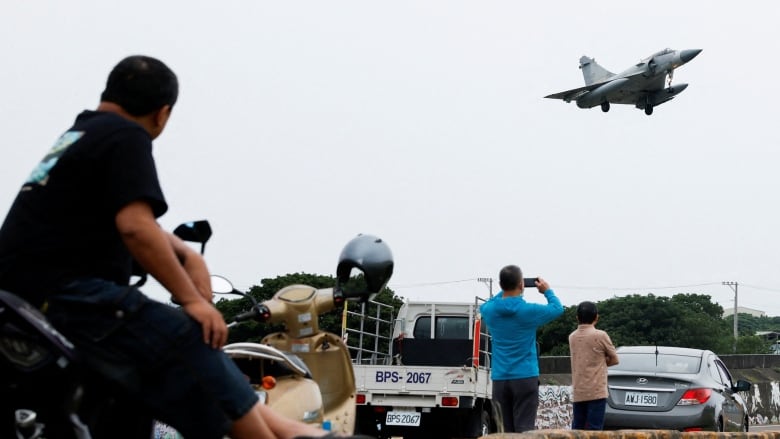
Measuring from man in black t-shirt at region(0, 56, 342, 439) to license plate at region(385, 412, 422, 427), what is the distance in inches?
516

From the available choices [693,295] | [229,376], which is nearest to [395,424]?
[229,376]

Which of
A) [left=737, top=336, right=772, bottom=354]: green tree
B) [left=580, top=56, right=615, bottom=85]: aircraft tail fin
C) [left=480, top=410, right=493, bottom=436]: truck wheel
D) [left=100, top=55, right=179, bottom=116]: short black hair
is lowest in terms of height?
[left=737, top=336, right=772, bottom=354]: green tree

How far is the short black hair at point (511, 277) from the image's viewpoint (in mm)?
9766

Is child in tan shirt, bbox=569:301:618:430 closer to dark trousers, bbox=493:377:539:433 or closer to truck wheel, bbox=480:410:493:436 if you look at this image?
dark trousers, bbox=493:377:539:433

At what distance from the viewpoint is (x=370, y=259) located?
481cm

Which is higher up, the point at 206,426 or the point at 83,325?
the point at 83,325

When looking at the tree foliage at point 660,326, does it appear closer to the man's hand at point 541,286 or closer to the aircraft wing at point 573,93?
the aircraft wing at point 573,93

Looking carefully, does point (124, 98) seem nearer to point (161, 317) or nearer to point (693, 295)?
point (161, 317)

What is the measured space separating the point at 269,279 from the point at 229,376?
155 ft

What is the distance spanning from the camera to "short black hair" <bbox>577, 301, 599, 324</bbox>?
11.8 meters

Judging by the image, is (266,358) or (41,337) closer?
(41,337)

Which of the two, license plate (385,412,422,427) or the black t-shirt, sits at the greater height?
the black t-shirt

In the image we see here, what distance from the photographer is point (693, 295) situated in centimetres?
10606

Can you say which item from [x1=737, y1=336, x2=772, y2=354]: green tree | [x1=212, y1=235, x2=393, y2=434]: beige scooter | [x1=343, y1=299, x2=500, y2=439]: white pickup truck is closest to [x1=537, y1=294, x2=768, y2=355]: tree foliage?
[x1=737, y1=336, x2=772, y2=354]: green tree
